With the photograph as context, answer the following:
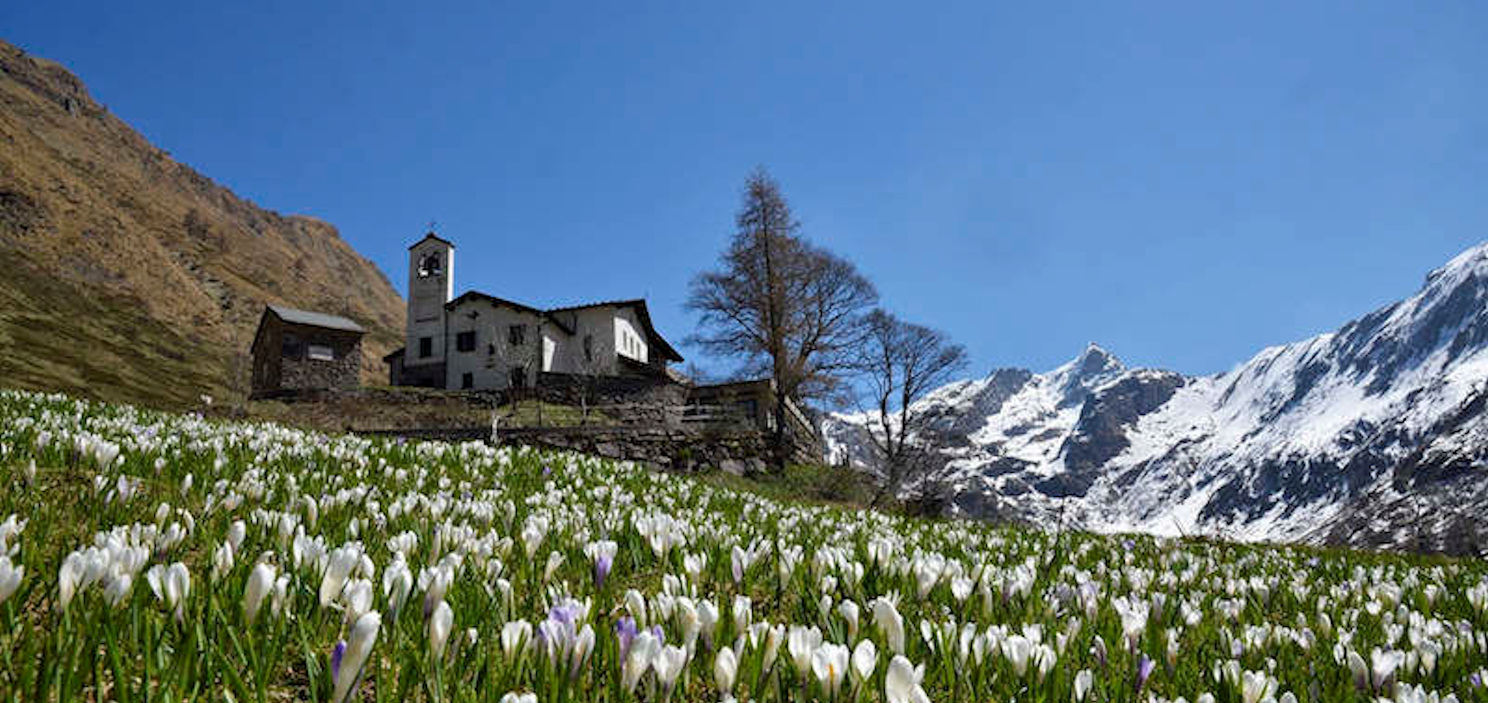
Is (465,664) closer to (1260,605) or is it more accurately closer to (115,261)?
(1260,605)

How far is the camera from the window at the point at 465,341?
42.2 m

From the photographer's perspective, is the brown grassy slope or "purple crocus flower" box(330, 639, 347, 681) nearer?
"purple crocus flower" box(330, 639, 347, 681)

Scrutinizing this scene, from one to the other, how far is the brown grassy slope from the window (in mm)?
10768

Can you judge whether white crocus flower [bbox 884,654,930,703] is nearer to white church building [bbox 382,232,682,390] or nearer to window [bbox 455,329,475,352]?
white church building [bbox 382,232,682,390]

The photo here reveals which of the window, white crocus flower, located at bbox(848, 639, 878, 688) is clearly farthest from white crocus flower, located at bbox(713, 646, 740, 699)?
the window

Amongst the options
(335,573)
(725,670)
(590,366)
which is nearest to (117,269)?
(590,366)

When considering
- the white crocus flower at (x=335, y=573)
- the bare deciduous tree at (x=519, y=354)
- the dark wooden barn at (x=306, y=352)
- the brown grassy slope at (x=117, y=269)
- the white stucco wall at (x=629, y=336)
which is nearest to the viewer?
the white crocus flower at (x=335, y=573)

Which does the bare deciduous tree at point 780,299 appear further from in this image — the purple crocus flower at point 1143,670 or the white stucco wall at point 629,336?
the purple crocus flower at point 1143,670

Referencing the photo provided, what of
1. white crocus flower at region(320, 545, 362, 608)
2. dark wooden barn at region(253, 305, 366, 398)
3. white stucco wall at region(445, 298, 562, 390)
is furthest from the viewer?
white stucco wall at region(445, 298, 562, 390)

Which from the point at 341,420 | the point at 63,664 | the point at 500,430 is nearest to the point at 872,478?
the point at 500,430

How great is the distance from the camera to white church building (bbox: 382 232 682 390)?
133ft

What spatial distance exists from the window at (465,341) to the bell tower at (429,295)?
1056mm

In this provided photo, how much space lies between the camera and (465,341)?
139 feet

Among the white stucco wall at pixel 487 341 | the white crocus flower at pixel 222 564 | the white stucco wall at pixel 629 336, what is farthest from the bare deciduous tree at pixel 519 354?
the white crocus flower at pixel 222 564
